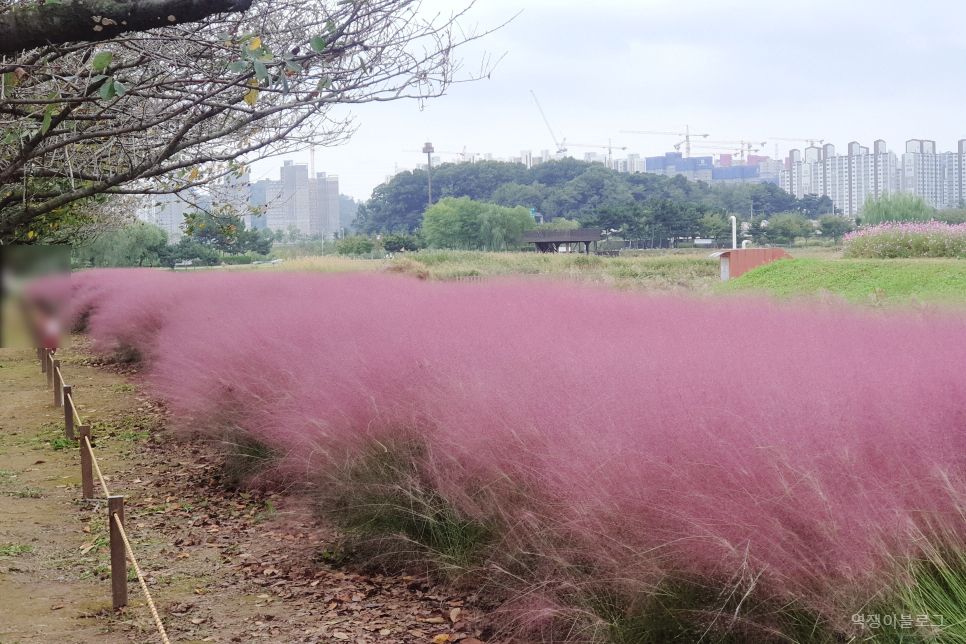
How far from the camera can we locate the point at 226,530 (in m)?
4.60

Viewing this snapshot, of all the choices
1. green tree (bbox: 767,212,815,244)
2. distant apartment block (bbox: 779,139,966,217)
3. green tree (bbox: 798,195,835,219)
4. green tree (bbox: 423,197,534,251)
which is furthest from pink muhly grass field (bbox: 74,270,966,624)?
distant apartment block (bbox: 779,139,966,217)

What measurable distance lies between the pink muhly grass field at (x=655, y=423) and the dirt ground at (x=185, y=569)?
382 millimetres

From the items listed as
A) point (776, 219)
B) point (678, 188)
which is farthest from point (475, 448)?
point (678, 188)

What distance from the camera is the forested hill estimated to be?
66.9 meters

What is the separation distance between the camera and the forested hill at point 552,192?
66938 millimetres

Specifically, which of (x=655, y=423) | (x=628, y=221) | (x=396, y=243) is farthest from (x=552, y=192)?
(x=655, y=423)

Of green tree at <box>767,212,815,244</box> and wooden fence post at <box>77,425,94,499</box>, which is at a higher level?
green tree at <box>767,212,815,244</box>

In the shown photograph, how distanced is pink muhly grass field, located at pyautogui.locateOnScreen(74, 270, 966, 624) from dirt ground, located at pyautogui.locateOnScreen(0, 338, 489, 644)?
0.38 m

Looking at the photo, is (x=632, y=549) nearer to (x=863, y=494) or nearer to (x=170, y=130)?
(x=863, y=494)

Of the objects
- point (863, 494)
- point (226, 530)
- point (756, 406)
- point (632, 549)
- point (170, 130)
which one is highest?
point (170, 130)

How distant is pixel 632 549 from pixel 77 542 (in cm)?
335

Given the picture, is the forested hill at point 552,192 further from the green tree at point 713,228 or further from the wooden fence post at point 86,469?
the wooden fence post at point 86,469

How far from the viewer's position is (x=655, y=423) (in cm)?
280

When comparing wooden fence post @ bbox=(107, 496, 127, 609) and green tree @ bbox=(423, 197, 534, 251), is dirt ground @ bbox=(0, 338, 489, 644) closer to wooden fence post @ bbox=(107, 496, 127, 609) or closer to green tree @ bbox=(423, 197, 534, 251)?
wooden fence post @ bbox=(107, 496, 127, 609)
